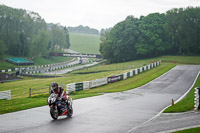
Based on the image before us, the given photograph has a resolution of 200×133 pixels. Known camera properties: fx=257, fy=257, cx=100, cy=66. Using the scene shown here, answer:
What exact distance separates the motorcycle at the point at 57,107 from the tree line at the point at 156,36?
266 ft

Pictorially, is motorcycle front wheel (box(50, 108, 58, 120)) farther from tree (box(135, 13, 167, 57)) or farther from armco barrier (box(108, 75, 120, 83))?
tree (box(135, 13, 167, 57))

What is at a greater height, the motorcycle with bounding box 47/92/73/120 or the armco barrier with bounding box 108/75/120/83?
the motorcycle with bounding box 47/92/73/120

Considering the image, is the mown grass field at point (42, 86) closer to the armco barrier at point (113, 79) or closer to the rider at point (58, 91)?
the armco barrier at point (113, 79)

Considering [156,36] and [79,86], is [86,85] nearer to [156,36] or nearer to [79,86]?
[79,86]

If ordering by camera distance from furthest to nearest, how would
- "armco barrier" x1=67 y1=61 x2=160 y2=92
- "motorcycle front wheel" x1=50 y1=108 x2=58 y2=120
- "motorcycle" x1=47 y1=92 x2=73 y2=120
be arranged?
"armco barrier" x1=67 y1=61 x2=160 y2=92
"motorcycle front wheel" x1=50 y1=108 x2=58 y2=120
"motorcycle" x1=47 y1=92 x2=73 y2=120

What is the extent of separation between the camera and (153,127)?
38.8ft

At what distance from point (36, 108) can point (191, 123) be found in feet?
32.1

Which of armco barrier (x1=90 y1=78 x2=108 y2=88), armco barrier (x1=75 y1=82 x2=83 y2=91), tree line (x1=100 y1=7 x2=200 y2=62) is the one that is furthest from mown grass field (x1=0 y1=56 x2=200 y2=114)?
tree line (x1=100 y1=7 x2=200 y2=62)

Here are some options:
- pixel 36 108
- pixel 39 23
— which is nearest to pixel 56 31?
pixel 39 23

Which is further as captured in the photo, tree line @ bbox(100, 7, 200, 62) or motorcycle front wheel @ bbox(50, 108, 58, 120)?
tree line @ bbox(100, 7, 200, 62)

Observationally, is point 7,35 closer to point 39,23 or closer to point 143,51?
point 39,23

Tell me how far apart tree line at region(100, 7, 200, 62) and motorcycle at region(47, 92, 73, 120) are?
81.2m

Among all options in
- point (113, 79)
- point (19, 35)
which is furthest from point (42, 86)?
point (19, 35)

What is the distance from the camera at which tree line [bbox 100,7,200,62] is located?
312ft
